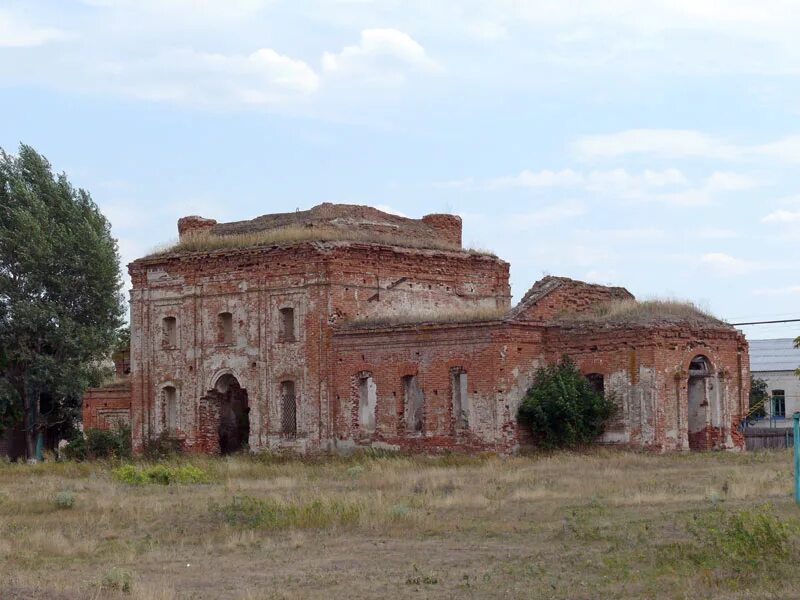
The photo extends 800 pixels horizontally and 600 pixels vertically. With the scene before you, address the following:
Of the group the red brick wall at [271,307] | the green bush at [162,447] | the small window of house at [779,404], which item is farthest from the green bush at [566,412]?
the small window of house at [779,404]

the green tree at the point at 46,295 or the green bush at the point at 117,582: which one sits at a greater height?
the green tree at the point at 46,295

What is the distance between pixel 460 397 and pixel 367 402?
262 cm

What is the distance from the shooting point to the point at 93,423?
39.2 meters

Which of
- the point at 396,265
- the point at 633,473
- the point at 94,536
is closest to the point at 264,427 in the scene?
the point at 396,265

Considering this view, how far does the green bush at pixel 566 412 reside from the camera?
98.2 feet

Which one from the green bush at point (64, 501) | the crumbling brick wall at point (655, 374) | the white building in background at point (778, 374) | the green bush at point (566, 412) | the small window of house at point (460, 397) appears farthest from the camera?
the white building in background at point (778, 374)

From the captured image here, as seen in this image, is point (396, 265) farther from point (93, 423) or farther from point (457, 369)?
point (93, 423)

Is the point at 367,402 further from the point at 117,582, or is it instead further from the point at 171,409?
the point at 117,582

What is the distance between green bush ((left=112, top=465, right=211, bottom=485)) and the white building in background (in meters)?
29.7

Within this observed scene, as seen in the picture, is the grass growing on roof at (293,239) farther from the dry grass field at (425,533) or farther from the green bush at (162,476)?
the dry grass field at (425,533)

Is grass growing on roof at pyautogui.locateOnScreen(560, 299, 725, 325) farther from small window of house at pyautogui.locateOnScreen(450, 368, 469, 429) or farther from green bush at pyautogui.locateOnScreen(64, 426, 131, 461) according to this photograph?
green bush at pyautogui.locateOnScreen(64, 426, 131, 461)

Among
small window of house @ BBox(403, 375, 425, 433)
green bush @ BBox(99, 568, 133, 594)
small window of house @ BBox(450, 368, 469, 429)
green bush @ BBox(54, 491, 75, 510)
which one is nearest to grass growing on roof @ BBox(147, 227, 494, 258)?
small window of house @ BBox(403, 375, 425, 433)

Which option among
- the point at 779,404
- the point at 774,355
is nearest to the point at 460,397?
Result: the point at 779,404

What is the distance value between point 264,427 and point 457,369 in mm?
6032
